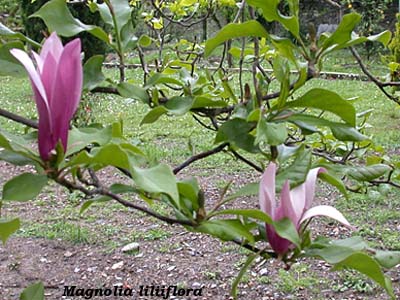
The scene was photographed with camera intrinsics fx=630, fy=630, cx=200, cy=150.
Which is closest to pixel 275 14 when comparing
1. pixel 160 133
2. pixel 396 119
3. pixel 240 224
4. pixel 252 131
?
pixel 252 131

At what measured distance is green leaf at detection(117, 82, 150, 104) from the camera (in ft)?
2.82

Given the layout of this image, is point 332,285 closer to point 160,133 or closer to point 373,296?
point 373,296

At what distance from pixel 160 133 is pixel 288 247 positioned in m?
4.91

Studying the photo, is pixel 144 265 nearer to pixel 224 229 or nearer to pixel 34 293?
pixel 34 293

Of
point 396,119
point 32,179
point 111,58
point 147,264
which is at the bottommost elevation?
point 111,58

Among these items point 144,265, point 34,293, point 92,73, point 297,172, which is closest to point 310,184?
point 297,172

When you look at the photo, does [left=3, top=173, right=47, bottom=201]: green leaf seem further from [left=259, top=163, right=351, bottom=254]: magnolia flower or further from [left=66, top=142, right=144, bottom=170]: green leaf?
[left=259, top=163, right=351, bottom=254]: magnolia flower

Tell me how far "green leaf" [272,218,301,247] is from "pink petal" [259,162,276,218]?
2 centimetres

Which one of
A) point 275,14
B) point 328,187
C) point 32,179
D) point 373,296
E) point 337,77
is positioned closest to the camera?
point 32,179

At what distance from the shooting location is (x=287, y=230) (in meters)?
0.63

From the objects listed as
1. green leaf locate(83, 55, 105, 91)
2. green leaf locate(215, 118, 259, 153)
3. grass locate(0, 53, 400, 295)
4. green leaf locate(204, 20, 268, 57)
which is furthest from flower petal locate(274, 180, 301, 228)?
grass locate(0, 53, 400, 295)

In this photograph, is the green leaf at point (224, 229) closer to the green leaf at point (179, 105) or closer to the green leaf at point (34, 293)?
the green leaf at point (179, 105)

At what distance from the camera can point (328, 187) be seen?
4.27 meters

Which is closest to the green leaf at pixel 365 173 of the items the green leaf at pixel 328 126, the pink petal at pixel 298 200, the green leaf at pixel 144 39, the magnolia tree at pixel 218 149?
the magnolia tree at pixel 218 149
